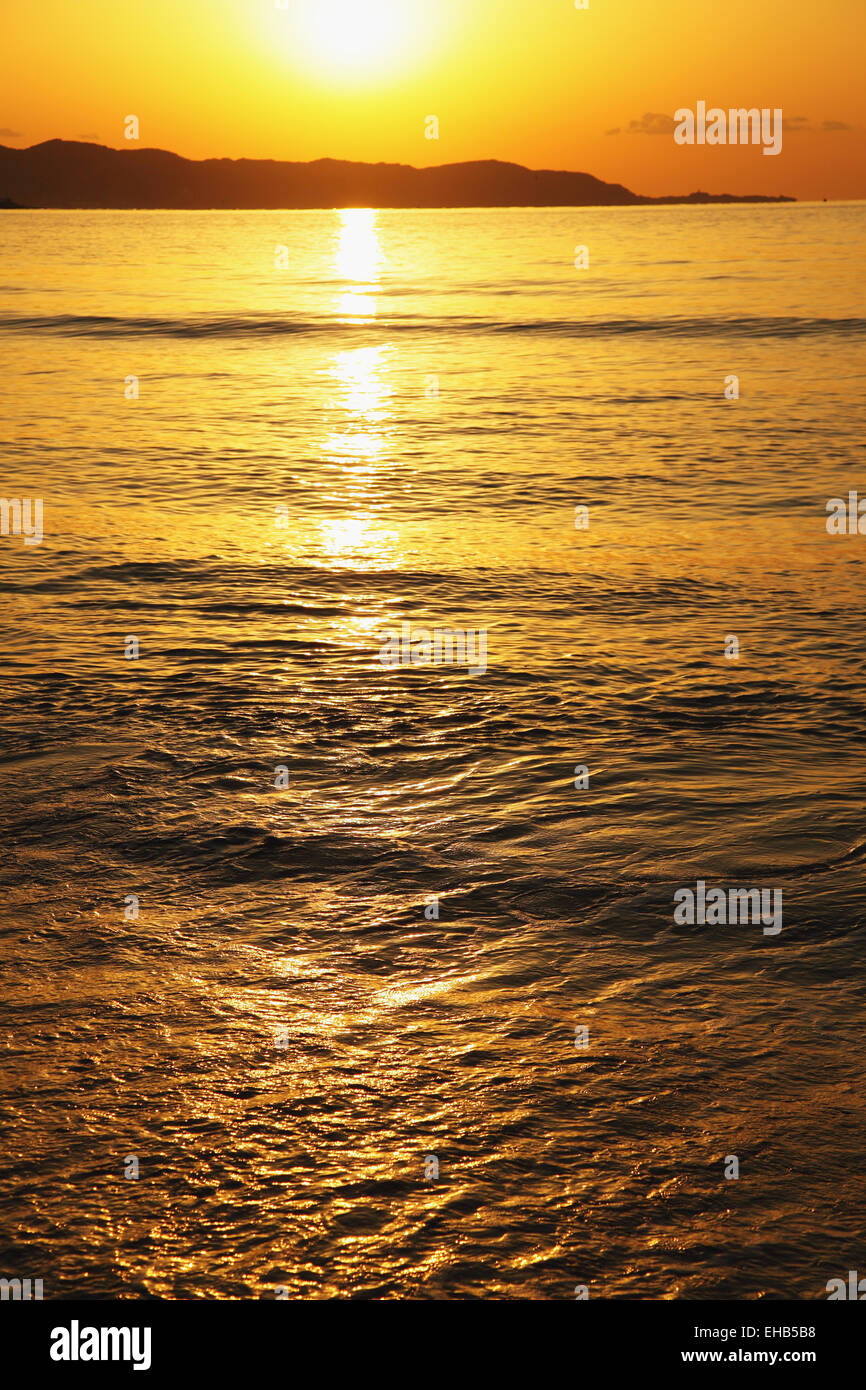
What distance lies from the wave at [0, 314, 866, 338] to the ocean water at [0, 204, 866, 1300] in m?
16.8

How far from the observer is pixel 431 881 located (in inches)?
246

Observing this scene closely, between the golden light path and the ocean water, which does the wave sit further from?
the ocean water

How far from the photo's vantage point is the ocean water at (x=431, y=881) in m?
4.03

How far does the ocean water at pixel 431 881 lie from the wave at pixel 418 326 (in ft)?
55.1

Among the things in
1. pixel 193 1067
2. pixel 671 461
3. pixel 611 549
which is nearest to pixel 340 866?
pixel 193 1067

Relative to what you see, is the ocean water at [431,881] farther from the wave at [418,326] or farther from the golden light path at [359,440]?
the wave at [418,326]

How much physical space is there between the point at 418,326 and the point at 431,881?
3377 cm

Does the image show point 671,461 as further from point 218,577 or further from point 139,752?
point 139,752

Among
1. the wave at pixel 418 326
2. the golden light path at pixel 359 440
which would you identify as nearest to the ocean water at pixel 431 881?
the golden light path at pixel 359 440

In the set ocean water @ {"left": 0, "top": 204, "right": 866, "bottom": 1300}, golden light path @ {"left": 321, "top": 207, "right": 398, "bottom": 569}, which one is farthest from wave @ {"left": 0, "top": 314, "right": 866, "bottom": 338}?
ocean water @ {"left": 0, "top": 204, "right": 866, "bottom": 1300}

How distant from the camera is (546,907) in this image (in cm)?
600

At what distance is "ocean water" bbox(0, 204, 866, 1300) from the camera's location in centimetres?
403

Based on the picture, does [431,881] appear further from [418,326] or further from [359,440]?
[418,326]
